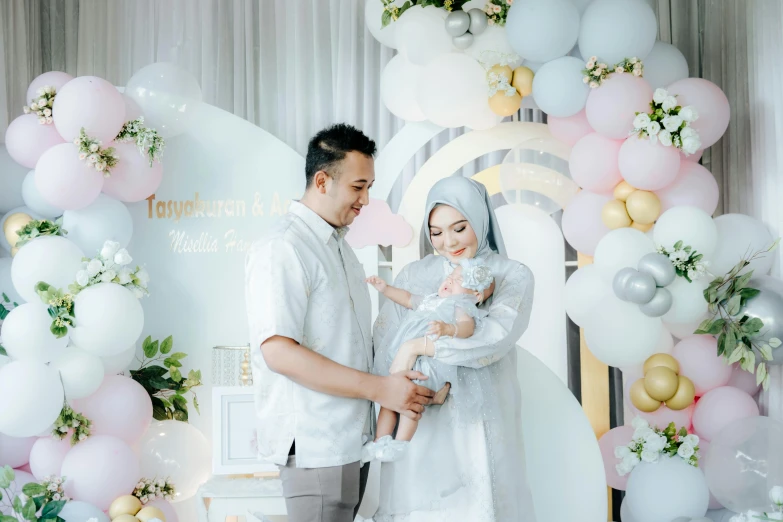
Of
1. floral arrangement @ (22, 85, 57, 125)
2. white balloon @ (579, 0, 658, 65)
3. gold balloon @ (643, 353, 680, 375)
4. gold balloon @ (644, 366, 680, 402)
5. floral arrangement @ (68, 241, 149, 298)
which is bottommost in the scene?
gold balloon @ (644, 366, 680, 402)

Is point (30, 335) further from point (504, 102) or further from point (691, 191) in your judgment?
point (691, 191)

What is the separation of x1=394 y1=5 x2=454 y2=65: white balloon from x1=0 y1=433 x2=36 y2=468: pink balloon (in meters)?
2.32

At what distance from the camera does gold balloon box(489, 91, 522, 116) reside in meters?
3.47

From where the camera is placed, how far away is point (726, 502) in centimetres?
293

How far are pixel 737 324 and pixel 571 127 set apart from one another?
3.53 feet

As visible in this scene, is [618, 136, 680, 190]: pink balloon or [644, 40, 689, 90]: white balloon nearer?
[618, 136, 680, 190]: pink balloon

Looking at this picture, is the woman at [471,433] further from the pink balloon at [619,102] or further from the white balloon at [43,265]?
the white balloon at [43,265]

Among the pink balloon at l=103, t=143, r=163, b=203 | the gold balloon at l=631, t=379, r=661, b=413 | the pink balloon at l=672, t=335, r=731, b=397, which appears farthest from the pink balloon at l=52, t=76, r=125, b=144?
the pink balloon at l=672, t=335, r=731, b=397

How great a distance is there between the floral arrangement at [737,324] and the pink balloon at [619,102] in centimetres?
70

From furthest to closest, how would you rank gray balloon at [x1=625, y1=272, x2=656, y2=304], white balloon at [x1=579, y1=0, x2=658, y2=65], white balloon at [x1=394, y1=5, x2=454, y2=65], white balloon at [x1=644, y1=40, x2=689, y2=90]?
1. white balloon at [x1=394, y1=5, x2=454, y2=65]
2. white balloon at [x1=644, y1=40, x2=689, y2=90]
3. white balloon at [x1=579, y1=0, x2=658, y2=65]
4. gray balloon at [x1=625, y1=272, x2=656, y2=304]

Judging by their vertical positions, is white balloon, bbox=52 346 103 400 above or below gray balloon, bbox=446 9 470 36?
below

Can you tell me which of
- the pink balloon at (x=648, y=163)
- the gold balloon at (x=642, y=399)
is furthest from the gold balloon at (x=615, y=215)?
A: the gold balloon at (x=642, y=399)

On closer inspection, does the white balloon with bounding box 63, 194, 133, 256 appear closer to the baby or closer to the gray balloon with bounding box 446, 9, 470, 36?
the baby

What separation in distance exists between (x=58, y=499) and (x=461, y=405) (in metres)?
1.72
